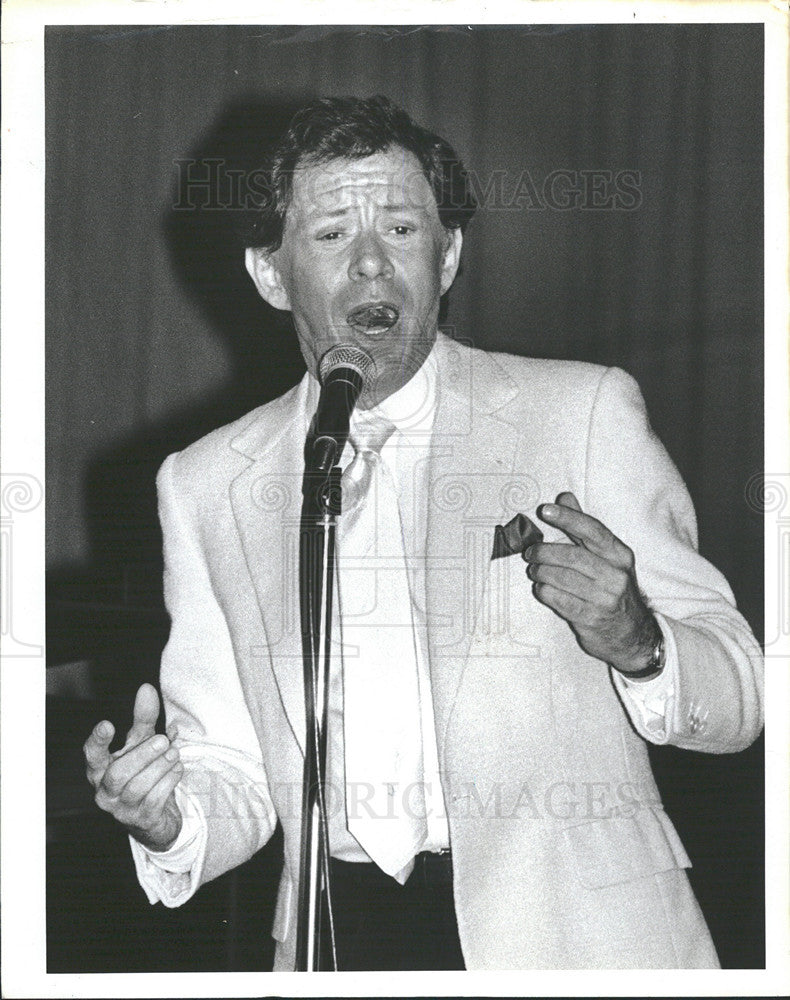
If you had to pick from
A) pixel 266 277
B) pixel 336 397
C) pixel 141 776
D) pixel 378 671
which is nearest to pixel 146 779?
pixel 141 776

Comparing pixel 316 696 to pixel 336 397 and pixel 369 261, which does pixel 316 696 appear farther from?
pixel 369 261

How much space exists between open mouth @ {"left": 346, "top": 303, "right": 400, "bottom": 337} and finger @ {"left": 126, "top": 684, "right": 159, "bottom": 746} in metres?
0.85

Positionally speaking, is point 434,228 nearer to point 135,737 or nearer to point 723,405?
point 723,405

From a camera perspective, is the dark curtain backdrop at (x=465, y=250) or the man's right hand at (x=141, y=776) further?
the dark curtain backdrop at (x=465, y=250)

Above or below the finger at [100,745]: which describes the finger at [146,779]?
below

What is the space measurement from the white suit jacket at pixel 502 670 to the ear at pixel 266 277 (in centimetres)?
18

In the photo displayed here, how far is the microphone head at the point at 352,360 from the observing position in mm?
2590

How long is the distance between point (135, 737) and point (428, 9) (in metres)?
1.65

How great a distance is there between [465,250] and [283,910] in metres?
1.42

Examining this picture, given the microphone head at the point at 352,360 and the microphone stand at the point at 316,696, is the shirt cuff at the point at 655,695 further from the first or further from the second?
the microphone head at the point at 352,360

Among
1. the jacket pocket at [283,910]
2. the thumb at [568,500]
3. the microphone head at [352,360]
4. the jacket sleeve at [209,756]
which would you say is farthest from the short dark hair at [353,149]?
the jacket pocket at [283,910]

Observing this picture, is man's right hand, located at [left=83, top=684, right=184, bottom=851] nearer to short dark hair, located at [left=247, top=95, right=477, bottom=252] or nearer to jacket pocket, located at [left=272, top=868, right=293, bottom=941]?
jacket pocket, located at [left=272, top=868, right=293, bottom=941]

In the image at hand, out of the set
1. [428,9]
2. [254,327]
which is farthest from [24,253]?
[428,9]

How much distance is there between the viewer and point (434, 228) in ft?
8.77
